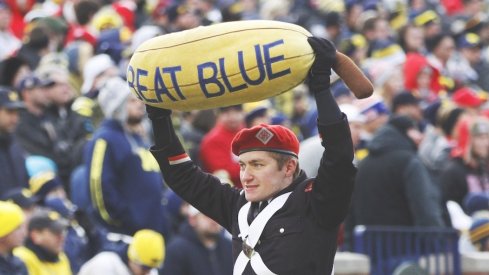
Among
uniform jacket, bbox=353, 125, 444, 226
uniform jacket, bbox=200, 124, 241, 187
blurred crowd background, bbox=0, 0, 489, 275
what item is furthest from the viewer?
uniform jacket, bbox=200, 124, 241, 187

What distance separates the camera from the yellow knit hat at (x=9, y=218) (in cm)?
889

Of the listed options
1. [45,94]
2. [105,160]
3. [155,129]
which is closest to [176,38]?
[155,129]

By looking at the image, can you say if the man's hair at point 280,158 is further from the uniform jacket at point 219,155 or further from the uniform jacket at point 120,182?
the uniform jacket at point 219,155

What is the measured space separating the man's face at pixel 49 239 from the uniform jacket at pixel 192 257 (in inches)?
37.9

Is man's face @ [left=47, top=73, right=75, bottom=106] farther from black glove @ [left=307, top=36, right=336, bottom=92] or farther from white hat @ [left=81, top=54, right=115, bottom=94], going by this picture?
black glove @ [left=307, top=36, right=336, bottom=92]

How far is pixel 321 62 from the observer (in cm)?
611

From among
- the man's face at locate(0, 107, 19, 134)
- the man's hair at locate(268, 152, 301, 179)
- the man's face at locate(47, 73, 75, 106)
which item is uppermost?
the man's hair at locate(268, 152, 301, 179)

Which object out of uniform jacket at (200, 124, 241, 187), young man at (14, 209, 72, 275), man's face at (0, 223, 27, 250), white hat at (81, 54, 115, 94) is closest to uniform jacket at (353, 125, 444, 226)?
uniform jacket at (200, 124, 241, 187)

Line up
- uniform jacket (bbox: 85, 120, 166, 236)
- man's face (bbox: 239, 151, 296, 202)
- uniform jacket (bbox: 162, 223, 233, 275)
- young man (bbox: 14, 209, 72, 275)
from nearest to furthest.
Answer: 1. man's face (bbox: 239, 151, 296, 202)
2. young man (bbox: 14, 209, 72, 275)
3. uniform jacket (bbox: 85, 120, 166, 236)
4. uniform jacket (bbox: 162, 223, 233, 275)

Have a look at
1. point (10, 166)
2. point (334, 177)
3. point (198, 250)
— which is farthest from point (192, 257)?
point (334, 177)

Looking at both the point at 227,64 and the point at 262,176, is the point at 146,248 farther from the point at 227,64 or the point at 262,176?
the point at 227,64

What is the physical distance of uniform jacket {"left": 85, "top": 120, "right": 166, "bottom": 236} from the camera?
989 centimetres

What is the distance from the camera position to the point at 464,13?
2198 cm

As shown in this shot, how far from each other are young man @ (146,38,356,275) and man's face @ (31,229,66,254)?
3016mm
